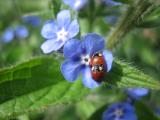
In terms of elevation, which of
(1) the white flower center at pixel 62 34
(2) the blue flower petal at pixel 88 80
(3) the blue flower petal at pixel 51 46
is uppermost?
(1) the white flower center at pixel 62 34

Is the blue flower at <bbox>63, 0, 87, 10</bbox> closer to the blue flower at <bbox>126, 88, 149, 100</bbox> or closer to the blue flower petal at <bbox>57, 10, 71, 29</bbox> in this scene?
the blue flower petal at <bbox>57, 10, 71, 29</bbox>

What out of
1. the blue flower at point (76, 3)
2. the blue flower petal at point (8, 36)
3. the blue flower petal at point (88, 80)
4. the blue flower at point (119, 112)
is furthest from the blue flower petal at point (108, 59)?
the blue flower petal at point (8, 36)

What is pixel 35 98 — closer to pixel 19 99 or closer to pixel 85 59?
pixel 19 99

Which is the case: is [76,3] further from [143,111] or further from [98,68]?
[98,68]

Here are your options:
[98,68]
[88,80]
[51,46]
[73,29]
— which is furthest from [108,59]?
[51,46]

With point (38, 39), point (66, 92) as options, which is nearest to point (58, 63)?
point (66, 92)

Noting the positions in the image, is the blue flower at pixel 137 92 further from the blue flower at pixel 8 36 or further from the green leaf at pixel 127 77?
the blue flower at pixel 8 36
